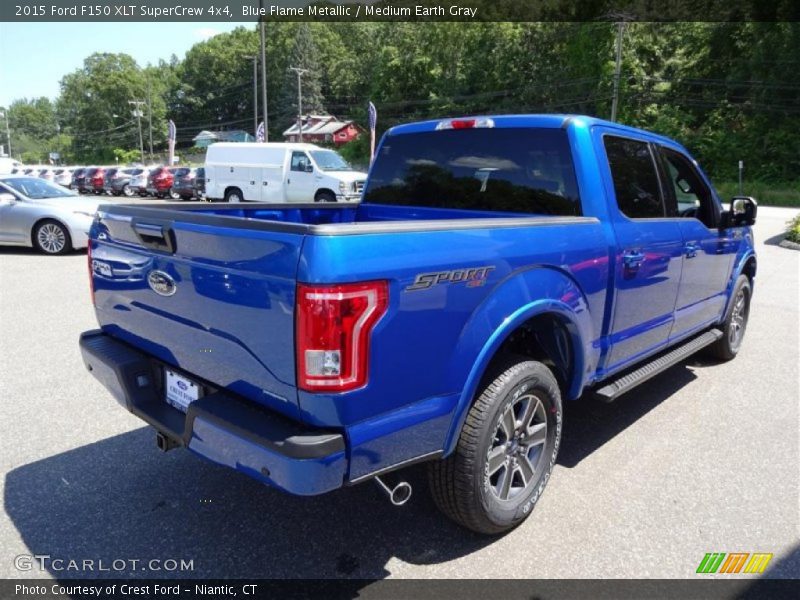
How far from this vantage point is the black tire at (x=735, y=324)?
5.34 metres

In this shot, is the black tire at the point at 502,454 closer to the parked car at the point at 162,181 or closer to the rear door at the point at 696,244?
the rear door at the point at 696,244

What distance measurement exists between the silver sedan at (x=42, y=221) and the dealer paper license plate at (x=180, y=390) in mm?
9508

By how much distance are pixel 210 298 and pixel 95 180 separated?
41.4 metres

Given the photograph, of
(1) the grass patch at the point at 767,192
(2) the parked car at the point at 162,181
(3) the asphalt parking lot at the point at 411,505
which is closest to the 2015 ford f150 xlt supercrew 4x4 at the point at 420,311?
(3) the asphalt parking lot at the point at 411,505

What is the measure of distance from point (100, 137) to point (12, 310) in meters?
117

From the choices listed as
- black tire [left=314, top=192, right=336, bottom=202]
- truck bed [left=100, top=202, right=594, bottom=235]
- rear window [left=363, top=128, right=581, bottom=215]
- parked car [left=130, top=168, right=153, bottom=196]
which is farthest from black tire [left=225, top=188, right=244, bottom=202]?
rear window [left=363, top=128, right=581, bottom=215]

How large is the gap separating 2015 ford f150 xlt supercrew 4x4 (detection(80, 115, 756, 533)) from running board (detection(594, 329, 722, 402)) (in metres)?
0.02

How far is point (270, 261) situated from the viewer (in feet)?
6.79

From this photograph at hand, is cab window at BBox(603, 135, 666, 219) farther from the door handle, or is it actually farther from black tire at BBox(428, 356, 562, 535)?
black tire at BBox(428, 356, 562, 535)

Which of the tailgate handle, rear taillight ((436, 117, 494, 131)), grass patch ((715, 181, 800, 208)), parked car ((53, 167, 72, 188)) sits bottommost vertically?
parked car ((53, 167, 72, 188))

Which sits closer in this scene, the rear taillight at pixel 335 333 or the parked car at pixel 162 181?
the rear taillight at pixel 335 333

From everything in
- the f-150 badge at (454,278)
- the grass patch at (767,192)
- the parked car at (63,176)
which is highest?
the f-150 badge at (454,278)

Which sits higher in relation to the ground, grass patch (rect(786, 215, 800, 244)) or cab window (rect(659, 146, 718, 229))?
cab window (rect(659, 146, 718, 229))

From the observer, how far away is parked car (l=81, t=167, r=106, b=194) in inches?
1491
